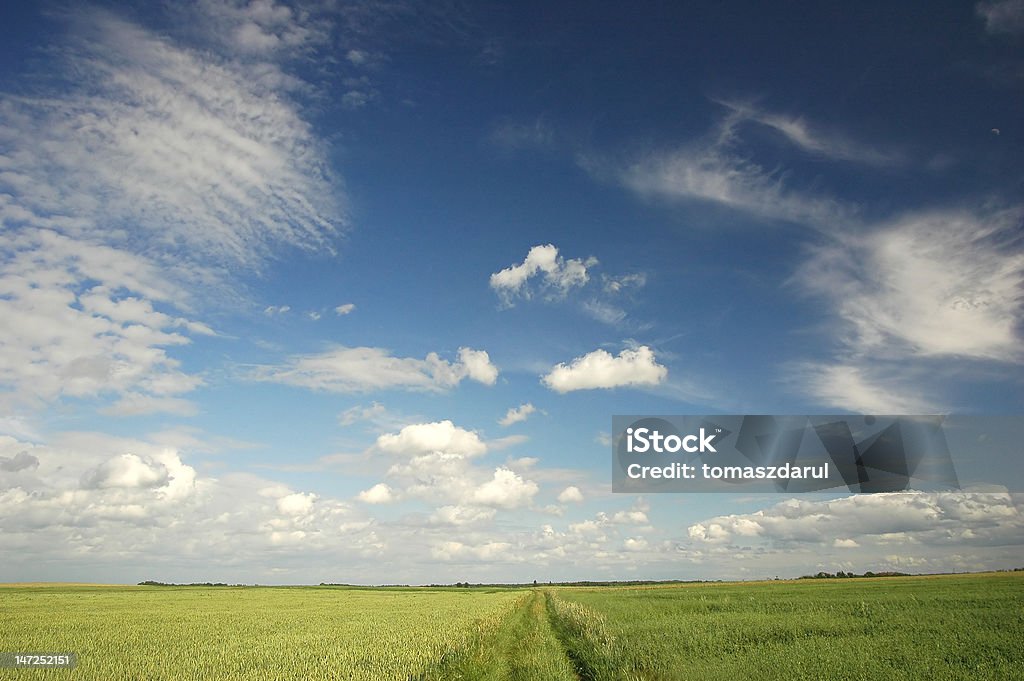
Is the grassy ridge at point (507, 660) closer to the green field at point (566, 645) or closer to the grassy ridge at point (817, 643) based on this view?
the green field at point (566, 645)

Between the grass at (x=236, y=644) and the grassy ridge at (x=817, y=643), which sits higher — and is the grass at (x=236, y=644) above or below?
above

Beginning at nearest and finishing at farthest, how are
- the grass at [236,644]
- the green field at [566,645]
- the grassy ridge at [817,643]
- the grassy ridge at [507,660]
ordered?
the grassy ridge at [817,643]
the green field at [566,645]
the grass at [236,644]
the grassy ridge at [507,660]

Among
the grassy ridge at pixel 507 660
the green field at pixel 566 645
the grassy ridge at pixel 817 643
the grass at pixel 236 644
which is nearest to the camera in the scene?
the grassy ridge at pixel 817 643

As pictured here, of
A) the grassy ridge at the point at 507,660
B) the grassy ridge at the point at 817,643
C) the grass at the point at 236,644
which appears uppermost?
the grass at the point at 236,644

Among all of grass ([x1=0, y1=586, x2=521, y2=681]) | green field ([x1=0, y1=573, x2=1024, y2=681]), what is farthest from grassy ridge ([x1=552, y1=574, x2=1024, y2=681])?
grass ([x1=0, y1=586, x2=521, y2=681])

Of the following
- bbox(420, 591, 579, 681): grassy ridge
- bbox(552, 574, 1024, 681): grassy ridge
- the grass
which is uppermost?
the grass

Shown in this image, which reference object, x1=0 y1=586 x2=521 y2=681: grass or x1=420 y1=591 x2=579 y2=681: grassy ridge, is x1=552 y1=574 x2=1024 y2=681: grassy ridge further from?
x1=0 y1=586 x2=521 y2=681: grass

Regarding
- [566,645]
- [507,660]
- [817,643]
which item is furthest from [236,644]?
[817,643]

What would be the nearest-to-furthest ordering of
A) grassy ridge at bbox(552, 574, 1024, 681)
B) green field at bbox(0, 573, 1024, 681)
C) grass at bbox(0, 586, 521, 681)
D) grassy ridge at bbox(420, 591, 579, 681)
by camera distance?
grassy ridge at bbox(552, 574, 1024, 681) → green field at bbox(0, 573, 1024, 681) → grass at bbox(0, 586, 521, 681) → grassy ridge at bbox(420, 591, 579, 681)

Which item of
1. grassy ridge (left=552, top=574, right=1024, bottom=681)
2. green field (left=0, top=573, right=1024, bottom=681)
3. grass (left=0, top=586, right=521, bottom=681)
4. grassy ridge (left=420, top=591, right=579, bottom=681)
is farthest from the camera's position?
grassy ridge (left=420, top=591, right=579, bottom=681)

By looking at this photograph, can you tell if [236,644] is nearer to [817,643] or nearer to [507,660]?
[507,660]

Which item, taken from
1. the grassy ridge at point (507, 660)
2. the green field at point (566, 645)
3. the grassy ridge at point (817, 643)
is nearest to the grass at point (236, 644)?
the green field at point (566, 645)

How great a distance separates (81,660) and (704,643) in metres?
22.2

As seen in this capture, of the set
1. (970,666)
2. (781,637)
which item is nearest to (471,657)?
(781,637)
